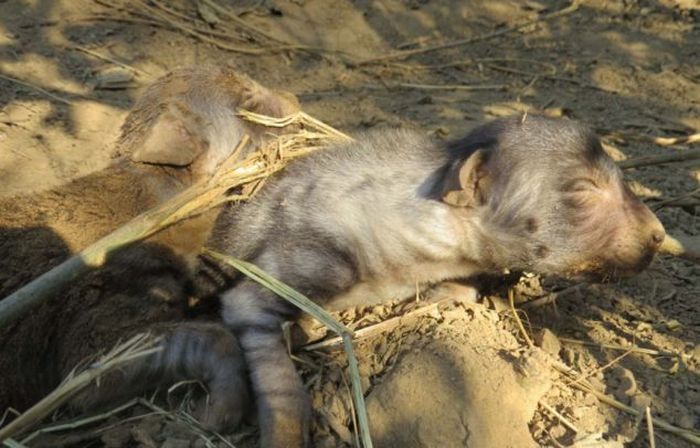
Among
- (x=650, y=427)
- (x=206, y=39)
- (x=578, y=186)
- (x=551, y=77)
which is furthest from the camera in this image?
(x=206, y=39)

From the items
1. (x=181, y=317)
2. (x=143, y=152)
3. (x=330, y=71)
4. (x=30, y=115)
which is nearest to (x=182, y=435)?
(x=181, y=317)

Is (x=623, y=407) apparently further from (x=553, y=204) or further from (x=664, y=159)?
(x=664, y=159)

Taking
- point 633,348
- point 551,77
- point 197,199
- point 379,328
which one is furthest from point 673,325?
point 551,77

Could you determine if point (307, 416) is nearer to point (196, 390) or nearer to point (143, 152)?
point (196, 390)

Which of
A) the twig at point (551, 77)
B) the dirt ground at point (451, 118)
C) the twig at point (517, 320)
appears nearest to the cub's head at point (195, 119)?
the dirt ground at point (451, 118)

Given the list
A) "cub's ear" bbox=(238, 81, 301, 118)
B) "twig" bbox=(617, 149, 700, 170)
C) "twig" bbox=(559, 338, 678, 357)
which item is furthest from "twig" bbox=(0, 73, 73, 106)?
"twig" bbox=(559, 338, 678, 357)

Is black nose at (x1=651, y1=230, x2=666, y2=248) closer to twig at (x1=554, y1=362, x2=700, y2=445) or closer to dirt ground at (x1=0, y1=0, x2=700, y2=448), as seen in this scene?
dirt ground at (x1=0, y1=0, x2=700, y2=448)

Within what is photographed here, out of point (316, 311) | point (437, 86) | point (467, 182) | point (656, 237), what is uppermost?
point (467, 182)
